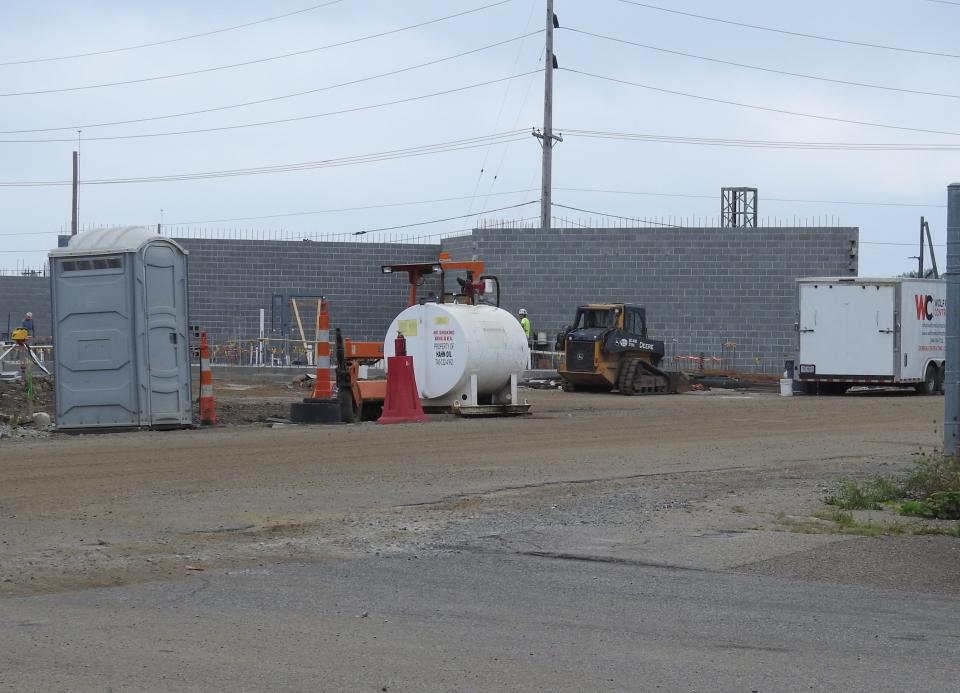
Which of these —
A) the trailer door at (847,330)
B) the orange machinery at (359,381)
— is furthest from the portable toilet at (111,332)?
the trailer door at (847,330)

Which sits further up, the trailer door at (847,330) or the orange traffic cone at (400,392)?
the trailer door at (847,330)

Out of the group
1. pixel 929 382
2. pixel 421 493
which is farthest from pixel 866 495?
pixel 929 382

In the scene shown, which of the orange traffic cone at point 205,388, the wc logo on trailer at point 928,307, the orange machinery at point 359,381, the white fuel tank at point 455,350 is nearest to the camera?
the orange traffic cone at point 205,388

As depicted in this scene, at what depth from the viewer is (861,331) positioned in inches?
1404

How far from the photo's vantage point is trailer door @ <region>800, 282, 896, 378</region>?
35500 millimetres

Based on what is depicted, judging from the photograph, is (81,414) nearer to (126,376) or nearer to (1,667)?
(126,376)

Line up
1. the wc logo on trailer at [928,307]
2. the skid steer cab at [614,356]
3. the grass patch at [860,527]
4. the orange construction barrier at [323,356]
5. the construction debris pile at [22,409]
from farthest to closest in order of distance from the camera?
the wc logo on trailer at [928,307] → the skid steer cab at [614,356] → the orange construction barrier at [323,356] → the construction debris pile at [22,409] → the grass patch at [860,527]

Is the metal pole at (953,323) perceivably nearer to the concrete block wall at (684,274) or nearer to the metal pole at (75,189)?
the concrete block wall at (684,274)

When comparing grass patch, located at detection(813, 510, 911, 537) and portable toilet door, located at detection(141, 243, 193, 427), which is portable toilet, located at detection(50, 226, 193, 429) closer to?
portable toilet door, located at detection(141, 243, 193, 427)

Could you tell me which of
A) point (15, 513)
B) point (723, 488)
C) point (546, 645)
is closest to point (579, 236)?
point (723, 488)

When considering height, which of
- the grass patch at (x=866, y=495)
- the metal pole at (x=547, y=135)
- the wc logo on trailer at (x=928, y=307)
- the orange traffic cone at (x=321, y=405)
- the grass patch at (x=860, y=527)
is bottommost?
the grass patch at (x=860, y=527)

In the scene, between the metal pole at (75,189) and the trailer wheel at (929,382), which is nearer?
the trailer wheel at (929,382)

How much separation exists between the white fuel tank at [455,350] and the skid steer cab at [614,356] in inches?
411

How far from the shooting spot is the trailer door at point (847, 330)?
116 feet
